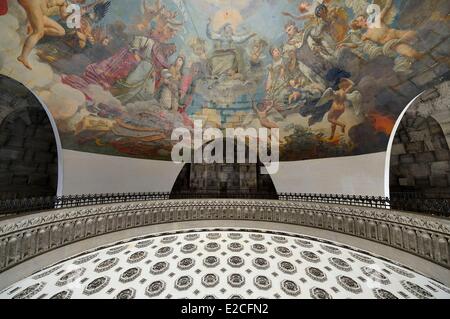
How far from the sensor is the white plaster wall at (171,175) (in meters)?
7.91

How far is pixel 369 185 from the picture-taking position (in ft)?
26.2

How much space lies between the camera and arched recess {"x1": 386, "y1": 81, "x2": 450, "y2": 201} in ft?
20.5

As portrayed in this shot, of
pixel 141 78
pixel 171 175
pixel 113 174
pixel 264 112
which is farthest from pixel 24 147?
pixel 264 112

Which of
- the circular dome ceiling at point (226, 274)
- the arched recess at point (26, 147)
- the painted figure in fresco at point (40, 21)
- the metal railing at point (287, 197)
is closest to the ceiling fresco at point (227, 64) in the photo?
the painted figure in fresco at point (40, 21)

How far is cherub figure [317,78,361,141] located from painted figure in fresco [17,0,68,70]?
A: 9.28 metres

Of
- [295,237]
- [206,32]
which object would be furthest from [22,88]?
[295,237]

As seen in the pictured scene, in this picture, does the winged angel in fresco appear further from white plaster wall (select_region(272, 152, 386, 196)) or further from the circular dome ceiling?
the circular dome ceiling

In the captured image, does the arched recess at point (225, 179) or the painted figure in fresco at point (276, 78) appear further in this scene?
the arched recess at point (225, 179)

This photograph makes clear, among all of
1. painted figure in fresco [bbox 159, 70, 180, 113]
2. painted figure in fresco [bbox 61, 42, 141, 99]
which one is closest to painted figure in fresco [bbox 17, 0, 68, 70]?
painted figure in fresco [bbox 61, 42, 141, 99]

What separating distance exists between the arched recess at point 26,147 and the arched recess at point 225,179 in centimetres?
645

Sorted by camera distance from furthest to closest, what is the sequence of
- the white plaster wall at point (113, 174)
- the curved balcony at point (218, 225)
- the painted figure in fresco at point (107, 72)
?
1. the white plaster wall at point (113, 174)
2. the painted figure in fresco at point (107, 72)
3. the curved balcony at point (218, 225)

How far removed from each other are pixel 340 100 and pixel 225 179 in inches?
327

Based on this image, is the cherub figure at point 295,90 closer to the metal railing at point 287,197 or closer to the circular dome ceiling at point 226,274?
the metal railing at point 287,197

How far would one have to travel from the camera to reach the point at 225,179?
12648 millimetres
